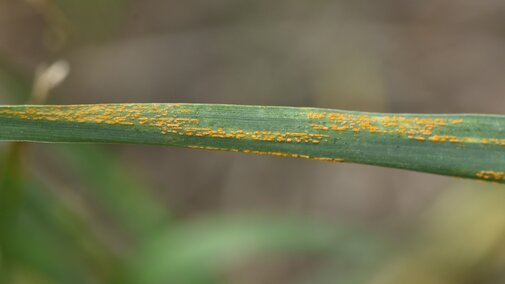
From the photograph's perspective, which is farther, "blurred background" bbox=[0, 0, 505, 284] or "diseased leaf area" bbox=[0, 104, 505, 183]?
"blurred background" bbox=[0, 0, 505, 284]

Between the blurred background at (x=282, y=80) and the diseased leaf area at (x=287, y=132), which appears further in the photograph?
the blurred background at (x=282, y=80)

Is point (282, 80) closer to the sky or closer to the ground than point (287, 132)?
closer to the sky

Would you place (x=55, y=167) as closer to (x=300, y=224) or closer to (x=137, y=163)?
(x=137, y=163)

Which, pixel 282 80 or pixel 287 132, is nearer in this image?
pixel 287 132

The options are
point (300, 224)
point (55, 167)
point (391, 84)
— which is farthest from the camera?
point (391, 84)

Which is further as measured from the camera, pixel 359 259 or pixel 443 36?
pixel 443 36

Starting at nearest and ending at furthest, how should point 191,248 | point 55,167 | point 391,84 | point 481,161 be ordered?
1. point 481,161
2. point 191,248
3. point 55,167
4. point 391,84

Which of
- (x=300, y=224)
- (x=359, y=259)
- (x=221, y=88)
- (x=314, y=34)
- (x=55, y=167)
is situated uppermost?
(x=314, y=34)

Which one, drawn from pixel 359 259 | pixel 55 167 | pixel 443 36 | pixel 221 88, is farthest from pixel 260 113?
pixel 443 36
